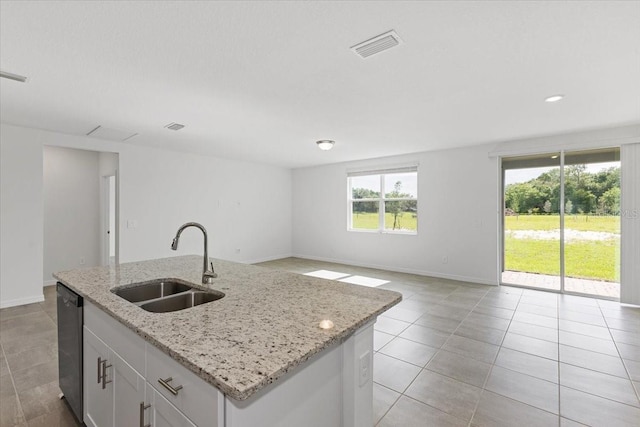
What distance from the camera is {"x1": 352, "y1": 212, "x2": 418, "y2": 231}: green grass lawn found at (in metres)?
6.02

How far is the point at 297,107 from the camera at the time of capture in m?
3.20

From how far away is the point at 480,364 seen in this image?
251cm

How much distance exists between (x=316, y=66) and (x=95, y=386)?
2.48 m

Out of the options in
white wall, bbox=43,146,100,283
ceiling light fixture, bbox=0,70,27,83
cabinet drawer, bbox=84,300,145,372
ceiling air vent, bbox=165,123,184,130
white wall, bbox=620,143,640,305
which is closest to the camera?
cabinet drawer, bbox=84,300,145,372

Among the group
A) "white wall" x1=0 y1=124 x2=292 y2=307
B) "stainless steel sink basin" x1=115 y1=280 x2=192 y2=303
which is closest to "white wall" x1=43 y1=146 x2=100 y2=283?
"white wall" x1=0 y1=124 x2=292 y2=307

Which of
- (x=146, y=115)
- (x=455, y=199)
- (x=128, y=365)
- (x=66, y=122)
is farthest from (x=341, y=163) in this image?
(x=128, y=365)

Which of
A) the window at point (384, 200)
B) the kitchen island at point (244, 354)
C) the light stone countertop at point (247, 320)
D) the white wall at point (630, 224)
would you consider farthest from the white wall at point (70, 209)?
the white wall at point (630, 224)

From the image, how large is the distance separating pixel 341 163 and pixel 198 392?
628 centimetres

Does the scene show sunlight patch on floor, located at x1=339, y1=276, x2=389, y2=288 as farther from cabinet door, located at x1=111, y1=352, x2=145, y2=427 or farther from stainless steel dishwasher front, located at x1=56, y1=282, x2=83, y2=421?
cabinet door, located at x1=111, y1=352, x2=145, y2=427

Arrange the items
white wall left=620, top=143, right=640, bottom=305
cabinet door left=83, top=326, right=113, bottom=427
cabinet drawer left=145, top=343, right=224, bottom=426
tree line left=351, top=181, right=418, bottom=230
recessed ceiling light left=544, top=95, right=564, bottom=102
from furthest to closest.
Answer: tree line left=351, top=181, right=418, bottom=230 → white wall left=620, top=143, right=640, bottom=305 → recessed ceiling light left=544, top=95, right=564, bottom=102 → cabinet door left=83, top=326, right=113, bottom=427 → cabinet drawer left=145, top=343, right=224, bottom=426

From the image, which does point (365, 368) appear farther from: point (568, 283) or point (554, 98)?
point (568, 283)

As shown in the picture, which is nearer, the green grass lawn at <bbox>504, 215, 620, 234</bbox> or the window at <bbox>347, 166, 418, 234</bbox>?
the green grass lawn at <bbox>504, 215, 620, 234</bbox>

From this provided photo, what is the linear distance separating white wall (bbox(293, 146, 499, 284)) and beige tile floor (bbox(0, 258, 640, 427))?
1.24 m

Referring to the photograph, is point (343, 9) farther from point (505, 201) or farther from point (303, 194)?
point (303, 194)
